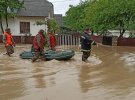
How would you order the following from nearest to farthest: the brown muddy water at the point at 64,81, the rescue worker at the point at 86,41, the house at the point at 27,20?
the brown muddy water at the point at 64,81
the rescue worker at the point at 86,41
the house at the point at 27,20

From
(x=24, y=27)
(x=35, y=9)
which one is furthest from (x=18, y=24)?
(x=35, y=9)

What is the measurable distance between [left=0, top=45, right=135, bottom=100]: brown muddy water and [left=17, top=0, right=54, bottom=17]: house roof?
23480 millimetres

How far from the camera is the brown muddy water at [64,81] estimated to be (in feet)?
34.6

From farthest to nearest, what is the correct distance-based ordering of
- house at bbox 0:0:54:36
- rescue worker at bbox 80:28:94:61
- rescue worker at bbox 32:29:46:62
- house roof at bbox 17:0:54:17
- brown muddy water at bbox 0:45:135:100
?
house roof at bbox 17:0:54:17
house at bbox 0:0:54:36
rescue worker at bbox 32:29:46:62
rescue worker at bbox 80:28:94:61
brown muddy water at bbox 0:45:135:100

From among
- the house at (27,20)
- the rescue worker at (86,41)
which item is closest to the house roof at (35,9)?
Answer: the house at (27,20)

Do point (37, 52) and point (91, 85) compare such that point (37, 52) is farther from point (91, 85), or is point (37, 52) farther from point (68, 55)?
point (91, 85)

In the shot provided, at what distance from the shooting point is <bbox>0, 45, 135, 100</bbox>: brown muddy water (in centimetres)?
1054

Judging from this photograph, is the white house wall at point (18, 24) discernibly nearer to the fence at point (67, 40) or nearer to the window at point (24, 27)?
the window at point (24, 27)

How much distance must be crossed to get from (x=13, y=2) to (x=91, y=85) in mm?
28535

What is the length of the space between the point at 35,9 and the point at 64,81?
30.6 metres

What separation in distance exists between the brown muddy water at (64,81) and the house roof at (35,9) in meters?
23.5

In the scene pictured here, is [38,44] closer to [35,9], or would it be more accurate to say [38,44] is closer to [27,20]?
[27,20]

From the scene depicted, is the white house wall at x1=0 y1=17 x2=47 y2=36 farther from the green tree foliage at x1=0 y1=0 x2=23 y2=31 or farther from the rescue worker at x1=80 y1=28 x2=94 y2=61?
the rescue worker at x1=80 y1=28 x2=94 y2=61

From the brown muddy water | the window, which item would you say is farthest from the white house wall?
the brown muddy water
